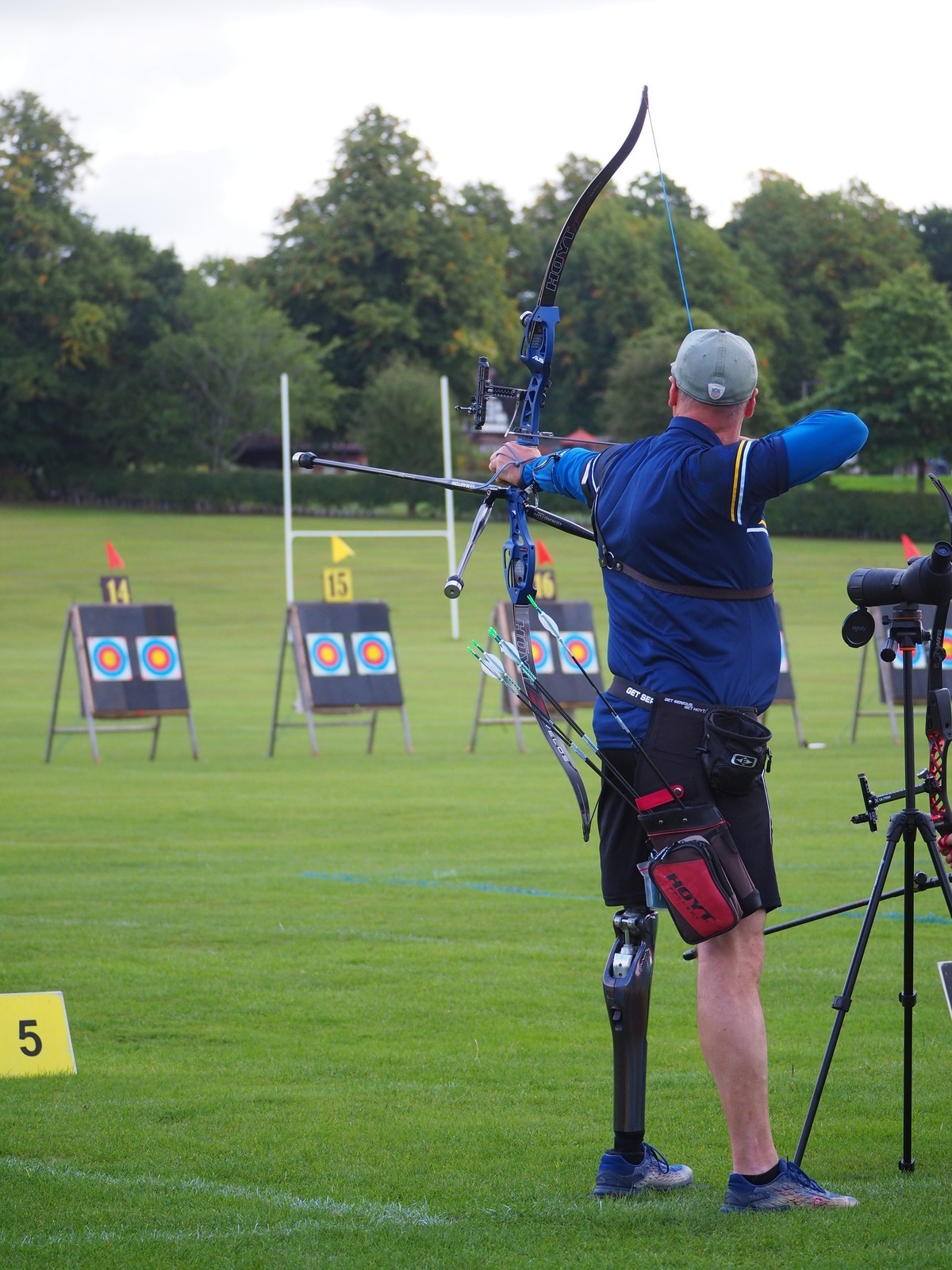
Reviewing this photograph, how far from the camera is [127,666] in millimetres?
14406

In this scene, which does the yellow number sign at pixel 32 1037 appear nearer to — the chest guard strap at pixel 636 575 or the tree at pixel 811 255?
the chest guard strap at pixel 636 575

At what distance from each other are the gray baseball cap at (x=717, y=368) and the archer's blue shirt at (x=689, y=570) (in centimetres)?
8

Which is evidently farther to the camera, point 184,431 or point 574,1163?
point 184,431

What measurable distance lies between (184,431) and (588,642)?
1725 inches

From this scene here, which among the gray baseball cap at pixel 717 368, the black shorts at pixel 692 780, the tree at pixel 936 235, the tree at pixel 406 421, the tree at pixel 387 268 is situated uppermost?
the tree at pixel 936 235

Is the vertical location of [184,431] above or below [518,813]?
above

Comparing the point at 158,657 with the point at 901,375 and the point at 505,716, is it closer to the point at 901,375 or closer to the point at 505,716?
the point at 505,716

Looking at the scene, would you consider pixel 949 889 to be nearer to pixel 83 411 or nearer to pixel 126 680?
pixel 126 680

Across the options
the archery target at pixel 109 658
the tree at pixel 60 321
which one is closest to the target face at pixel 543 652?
the archery target at pixel 109 658

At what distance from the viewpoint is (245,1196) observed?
151 inches

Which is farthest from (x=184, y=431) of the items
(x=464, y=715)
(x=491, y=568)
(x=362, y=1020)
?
(x=362, y=1020)

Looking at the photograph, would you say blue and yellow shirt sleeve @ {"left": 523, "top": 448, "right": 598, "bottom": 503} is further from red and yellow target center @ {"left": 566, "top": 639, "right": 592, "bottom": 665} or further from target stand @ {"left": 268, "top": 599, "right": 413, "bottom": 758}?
red and yellow target center @ {"left": 566, "top": 639, "right": 592, "bottom": 665}

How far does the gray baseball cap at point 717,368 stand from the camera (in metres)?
3.74

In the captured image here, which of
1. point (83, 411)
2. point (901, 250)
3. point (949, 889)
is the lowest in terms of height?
point (949, 889)
